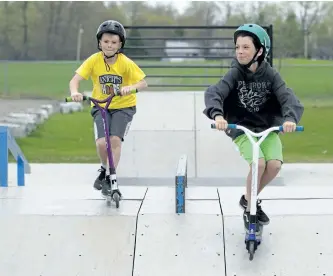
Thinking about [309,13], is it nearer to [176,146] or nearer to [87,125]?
[87,125]

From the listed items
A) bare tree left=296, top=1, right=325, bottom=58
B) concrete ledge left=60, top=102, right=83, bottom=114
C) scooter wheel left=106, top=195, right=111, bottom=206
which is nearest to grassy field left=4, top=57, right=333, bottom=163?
concrete ledge left=60, top=102, right=83, bottom=114

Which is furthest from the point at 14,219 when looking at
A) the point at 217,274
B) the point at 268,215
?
the point at 268,215

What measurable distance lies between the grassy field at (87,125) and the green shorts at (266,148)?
7841 mm

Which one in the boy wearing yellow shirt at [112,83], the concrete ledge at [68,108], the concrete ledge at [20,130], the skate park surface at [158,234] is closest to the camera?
the skate park surface at [158,234]

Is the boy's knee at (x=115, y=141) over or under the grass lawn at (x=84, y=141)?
over

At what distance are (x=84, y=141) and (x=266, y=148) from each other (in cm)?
1159

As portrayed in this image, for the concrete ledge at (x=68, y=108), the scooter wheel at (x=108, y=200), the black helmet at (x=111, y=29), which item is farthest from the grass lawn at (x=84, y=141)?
the black helmet at (x=111, y=29)

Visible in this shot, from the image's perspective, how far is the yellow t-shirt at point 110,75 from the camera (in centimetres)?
625

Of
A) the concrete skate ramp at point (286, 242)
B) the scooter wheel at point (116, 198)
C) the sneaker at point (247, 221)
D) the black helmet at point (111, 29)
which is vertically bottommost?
the concrete skate ramp at point (286, 242)

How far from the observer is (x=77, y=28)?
102 feet

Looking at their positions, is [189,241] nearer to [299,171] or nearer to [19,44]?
[299,171]

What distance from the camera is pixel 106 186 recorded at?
614cm

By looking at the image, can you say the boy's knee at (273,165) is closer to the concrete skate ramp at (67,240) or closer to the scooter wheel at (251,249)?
the scooter wheel at (251,249)

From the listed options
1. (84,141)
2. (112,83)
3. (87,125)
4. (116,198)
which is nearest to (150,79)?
(87,125)
